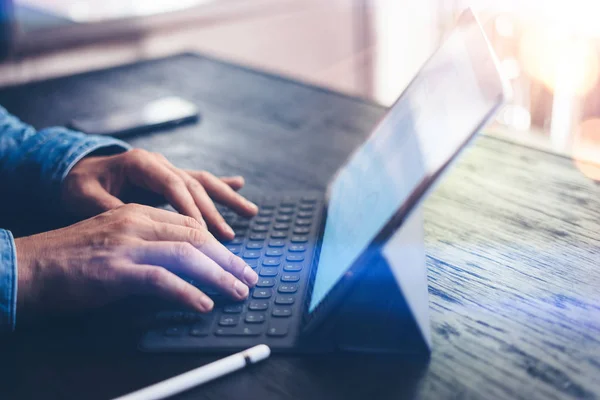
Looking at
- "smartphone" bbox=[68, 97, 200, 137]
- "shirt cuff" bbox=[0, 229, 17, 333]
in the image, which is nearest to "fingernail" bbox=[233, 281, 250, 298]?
"shirt cuff" bbox=[0, 229, 17, 333]

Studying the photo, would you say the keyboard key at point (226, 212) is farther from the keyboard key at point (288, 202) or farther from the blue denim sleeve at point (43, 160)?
the blue denim sleeve at point (43, 160)

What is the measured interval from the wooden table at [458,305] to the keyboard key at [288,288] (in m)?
0.09

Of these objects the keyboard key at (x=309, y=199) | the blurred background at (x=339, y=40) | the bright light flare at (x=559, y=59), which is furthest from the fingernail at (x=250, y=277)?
the bright light flare at (x=559, y=59)

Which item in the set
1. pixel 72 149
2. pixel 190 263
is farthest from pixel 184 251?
pixel 72 149

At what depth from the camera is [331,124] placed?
105 cm

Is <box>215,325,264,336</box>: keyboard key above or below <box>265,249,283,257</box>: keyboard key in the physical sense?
below

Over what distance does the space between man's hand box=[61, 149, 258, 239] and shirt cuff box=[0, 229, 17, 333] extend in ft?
0.58

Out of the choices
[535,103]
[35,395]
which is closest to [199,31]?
[535,103]

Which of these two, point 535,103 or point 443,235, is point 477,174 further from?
point 535,103

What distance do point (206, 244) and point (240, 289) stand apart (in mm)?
59

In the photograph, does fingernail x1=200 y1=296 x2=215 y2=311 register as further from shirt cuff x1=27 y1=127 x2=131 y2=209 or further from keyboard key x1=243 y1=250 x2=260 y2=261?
shirt cuff x1=27 y1=127 x2=131 y2=209

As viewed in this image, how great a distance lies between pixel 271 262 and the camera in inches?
24.7

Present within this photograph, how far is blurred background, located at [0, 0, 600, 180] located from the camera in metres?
1.80

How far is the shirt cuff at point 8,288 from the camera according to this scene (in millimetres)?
537
